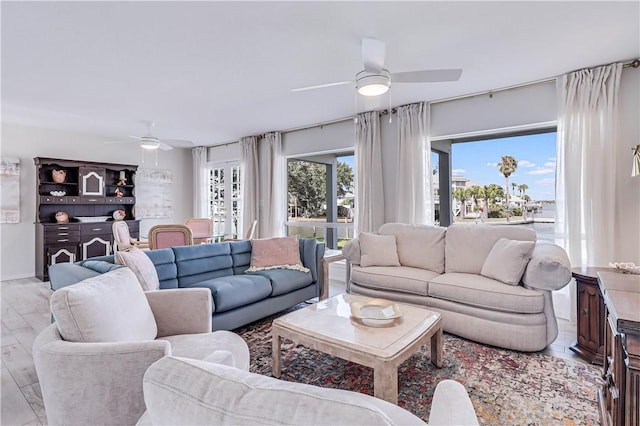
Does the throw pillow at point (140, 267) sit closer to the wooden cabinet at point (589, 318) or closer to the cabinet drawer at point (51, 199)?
the wooden cabinet at point (589, 318)

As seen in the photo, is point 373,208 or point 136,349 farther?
point 373,208

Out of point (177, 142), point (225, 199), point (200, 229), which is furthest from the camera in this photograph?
point (225, 199)

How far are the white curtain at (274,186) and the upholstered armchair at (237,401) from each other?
5473 millimetres

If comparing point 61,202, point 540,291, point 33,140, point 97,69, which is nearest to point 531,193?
point 540,291

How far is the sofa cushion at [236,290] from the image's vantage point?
2.74 metres

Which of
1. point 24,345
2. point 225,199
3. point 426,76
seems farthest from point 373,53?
point 225,199

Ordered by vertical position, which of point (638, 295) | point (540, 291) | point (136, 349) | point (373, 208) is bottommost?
point (540, 291)

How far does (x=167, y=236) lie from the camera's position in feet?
12.4

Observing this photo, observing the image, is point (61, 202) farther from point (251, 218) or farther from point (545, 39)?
point (545, 39)

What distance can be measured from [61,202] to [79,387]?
5.67m

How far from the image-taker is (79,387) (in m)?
1.17

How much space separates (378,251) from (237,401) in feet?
10.9

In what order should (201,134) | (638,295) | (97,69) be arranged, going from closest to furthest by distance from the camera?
(638,295)
(97,69)
(201,134)

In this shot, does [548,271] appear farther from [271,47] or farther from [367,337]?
[271,47]
